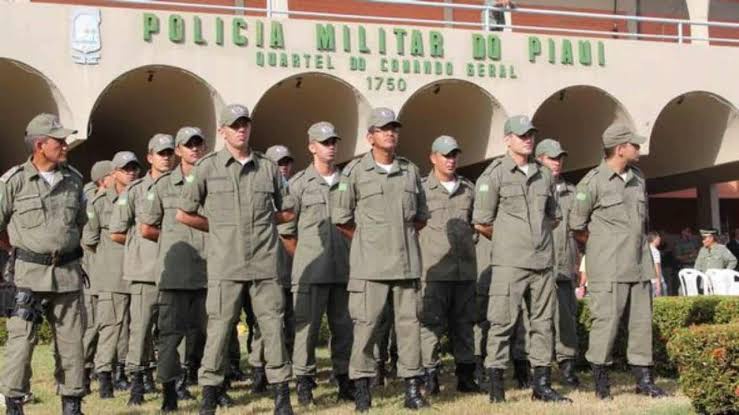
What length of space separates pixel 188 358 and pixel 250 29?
702 centimetres

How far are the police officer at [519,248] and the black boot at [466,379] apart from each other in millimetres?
694

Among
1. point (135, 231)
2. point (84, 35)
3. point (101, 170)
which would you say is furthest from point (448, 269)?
point (84, 35)

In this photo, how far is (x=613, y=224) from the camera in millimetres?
7664

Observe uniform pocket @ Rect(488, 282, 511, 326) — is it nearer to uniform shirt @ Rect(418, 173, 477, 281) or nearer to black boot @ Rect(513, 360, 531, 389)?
uniform shirt @ Rect(418, 173, 477, 281)

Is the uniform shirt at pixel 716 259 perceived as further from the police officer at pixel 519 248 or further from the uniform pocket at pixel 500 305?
the uniform pocket at pixel 500 305

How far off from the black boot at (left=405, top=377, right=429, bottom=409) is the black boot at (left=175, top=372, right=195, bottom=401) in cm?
179

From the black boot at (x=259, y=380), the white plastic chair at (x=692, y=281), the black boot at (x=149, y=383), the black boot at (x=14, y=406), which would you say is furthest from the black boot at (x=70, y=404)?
the white plastic chair at (x=692, y=281)

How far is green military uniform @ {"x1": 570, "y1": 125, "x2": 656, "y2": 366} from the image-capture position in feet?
24.6

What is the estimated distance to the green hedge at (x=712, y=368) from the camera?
6.18 metres

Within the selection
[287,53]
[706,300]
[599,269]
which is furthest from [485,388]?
[287,53]

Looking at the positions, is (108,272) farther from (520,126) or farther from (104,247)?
(520,126)

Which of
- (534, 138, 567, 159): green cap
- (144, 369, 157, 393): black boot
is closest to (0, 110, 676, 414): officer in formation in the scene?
(144, 369, 157, 393): black boot

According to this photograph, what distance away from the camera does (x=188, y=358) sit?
7.85 meters

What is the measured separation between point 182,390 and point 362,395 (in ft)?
5.33
